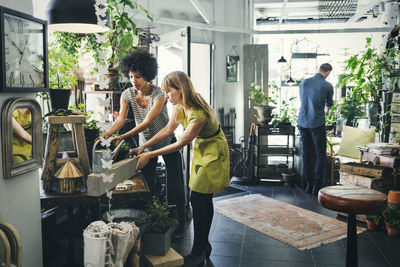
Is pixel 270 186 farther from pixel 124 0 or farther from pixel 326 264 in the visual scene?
pixel 124 0

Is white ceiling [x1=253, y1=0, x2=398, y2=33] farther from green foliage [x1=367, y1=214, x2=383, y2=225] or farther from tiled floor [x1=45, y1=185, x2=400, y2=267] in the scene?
tiled floor [x1=45, y1=185, x2=400, y2=267]

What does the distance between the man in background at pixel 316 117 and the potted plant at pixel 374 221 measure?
1.43 metres

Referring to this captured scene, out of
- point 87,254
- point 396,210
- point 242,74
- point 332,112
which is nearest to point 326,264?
point 396,210

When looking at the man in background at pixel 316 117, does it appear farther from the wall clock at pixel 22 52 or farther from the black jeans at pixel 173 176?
the wall clock at pixel 22 52

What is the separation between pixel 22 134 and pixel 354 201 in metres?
2.06

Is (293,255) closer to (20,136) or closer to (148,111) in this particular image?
(148,111)

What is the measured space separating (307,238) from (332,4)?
533 cm

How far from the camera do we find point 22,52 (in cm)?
217

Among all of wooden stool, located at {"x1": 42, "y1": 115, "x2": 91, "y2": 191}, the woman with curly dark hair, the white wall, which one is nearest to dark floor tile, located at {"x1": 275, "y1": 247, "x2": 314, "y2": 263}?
the woman with curly dark hair

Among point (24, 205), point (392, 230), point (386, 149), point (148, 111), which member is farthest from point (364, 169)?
point (24, 205)

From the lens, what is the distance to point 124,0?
7.09 ft

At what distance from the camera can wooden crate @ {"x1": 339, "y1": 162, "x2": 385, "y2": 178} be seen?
→ 14.2ft

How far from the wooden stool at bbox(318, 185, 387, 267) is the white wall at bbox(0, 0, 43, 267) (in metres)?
1.88

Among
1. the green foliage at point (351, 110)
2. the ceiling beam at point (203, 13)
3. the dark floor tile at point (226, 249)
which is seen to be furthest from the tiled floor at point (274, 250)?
the ceiling beam at point (203, 13)
